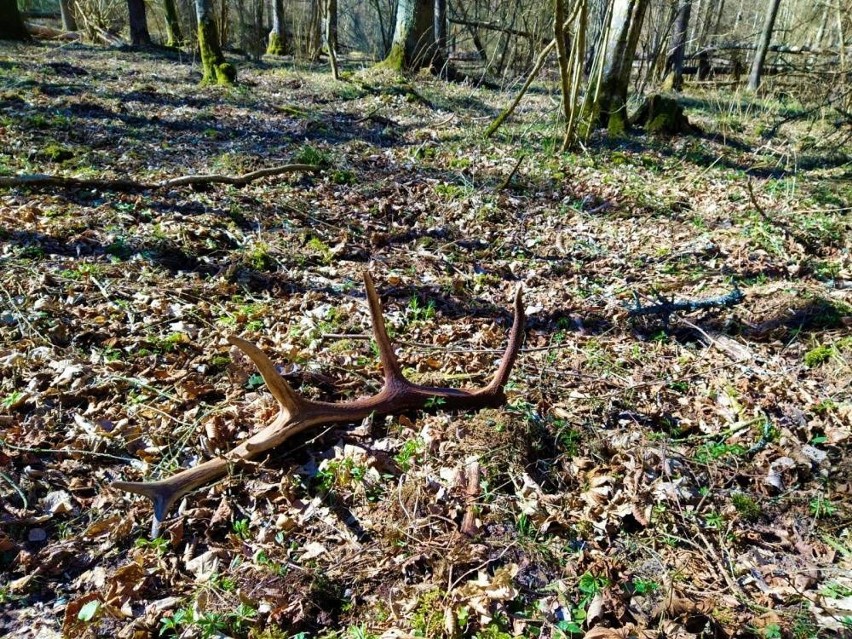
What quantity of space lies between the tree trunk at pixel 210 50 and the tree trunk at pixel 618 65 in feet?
24.5

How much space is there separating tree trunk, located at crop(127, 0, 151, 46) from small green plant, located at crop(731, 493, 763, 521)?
1948 cm

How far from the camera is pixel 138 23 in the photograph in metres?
16.5

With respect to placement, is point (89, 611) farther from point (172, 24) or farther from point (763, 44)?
point (172, 24)

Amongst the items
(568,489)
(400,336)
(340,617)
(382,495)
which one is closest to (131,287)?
(400,336)

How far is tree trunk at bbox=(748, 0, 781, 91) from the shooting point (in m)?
13.9

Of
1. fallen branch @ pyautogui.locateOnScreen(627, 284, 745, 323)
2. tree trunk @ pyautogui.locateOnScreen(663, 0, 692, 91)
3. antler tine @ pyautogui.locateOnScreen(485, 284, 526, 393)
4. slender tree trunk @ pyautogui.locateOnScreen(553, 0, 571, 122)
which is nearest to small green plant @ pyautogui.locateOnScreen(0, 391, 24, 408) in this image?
antler tine @ pyautogui.locateOnScreen(485, 284, 526, 393)

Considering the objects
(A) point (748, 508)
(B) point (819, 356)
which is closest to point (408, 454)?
(A) point (748, 508)

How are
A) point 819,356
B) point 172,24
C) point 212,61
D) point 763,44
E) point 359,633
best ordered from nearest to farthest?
point 359,633, point 819,356, point 212,61, point 763,44, point 172,24

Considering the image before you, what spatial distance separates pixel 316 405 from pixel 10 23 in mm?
17872

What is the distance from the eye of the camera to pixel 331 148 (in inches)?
326

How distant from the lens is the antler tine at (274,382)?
8.63 ft

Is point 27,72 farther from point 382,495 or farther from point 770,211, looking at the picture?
point 770,211

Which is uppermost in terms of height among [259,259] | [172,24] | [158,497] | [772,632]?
[172,24]

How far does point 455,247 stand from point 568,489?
11.3 ft
